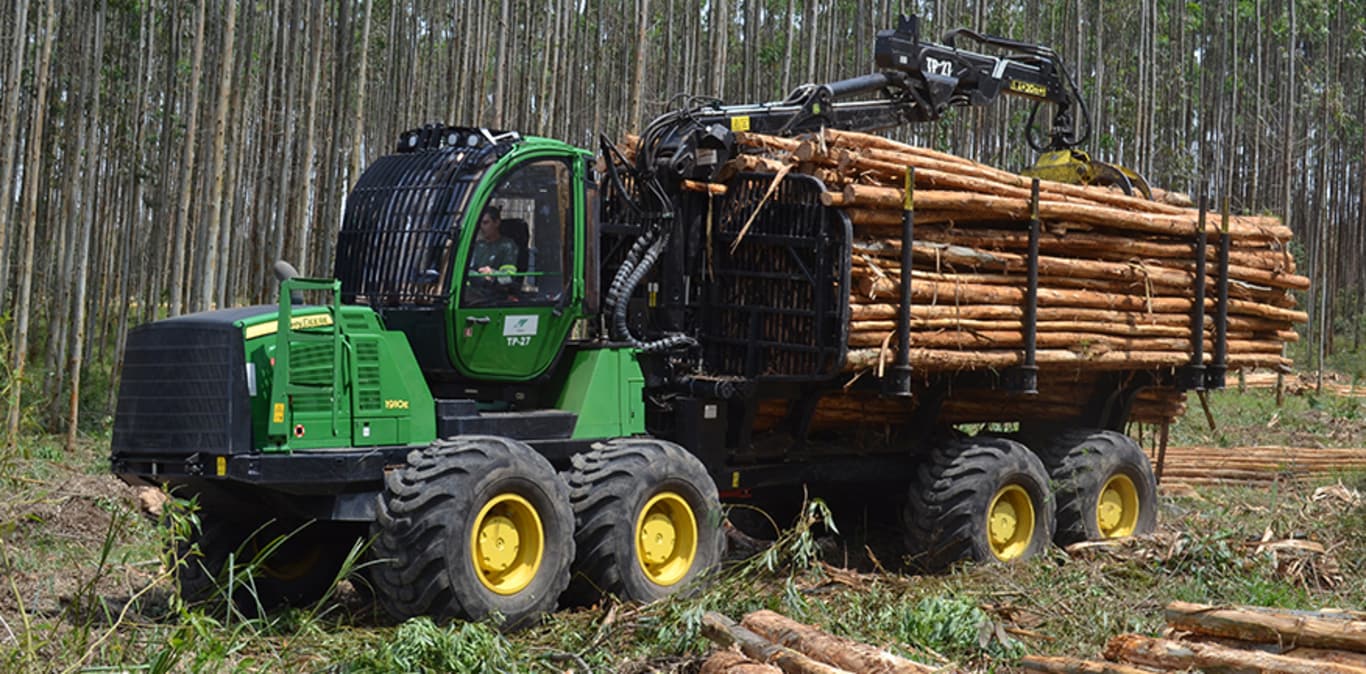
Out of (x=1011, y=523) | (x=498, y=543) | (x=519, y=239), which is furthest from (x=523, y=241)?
(x=1011, y=523)

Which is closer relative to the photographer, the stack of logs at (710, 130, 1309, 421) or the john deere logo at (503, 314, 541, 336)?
the john deere logo at (503, 314, 541, 336)

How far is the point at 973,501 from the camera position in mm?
9852

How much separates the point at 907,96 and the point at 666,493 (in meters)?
4.54

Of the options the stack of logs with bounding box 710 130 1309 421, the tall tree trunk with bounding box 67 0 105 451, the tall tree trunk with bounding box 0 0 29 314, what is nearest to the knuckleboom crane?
the stack of logs with bounding box 710 130 1309 421

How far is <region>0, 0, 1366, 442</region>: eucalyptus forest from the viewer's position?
1588cm

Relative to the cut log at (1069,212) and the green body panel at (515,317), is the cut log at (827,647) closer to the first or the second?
the green body panel at (515,317)

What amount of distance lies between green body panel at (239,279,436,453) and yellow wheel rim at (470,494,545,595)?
718 millimetres

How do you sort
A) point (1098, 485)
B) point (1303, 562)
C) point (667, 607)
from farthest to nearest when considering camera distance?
point (1098, 485)
point (1303, 562)
point (667, 607)

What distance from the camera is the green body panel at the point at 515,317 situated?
8305 mm

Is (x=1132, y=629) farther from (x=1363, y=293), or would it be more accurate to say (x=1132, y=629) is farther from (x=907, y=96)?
(x=1363, y=293)

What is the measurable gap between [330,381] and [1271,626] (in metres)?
4.82

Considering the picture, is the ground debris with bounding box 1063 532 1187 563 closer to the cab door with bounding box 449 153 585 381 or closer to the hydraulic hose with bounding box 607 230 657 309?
the hydraulic hose with bounding box 607 230 657 309

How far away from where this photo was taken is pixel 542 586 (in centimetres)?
778

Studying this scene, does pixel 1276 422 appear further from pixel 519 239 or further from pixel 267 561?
pixel 267 561
